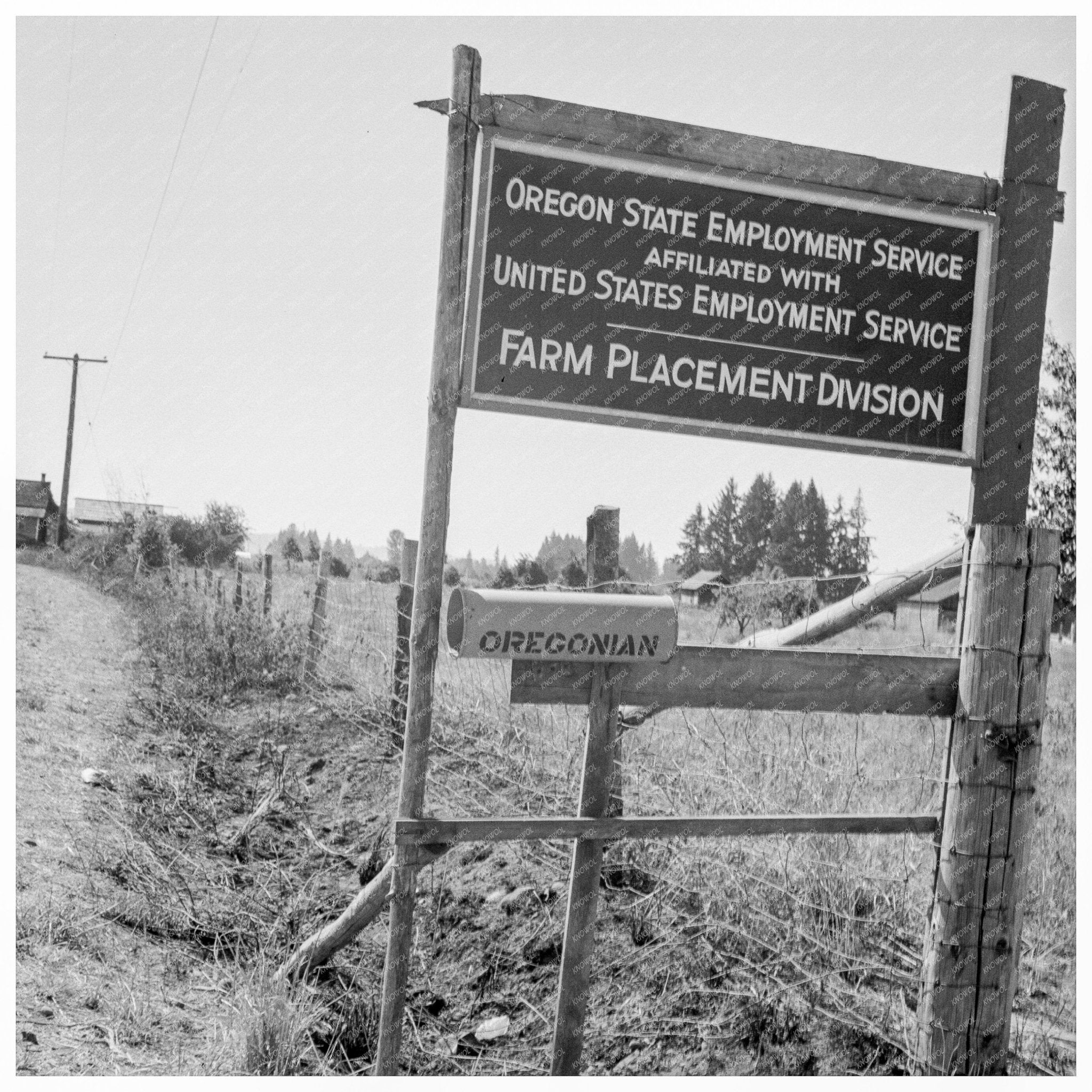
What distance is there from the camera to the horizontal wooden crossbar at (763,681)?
9.44ft

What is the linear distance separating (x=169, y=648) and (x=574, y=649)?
30.6 feet

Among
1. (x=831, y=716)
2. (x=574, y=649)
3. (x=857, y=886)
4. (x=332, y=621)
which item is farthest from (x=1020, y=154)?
(x=332, y=621)

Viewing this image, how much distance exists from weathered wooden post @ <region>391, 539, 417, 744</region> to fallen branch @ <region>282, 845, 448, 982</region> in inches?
140

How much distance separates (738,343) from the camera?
2992 mm

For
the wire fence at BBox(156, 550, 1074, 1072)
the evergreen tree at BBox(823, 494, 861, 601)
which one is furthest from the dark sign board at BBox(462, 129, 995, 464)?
the evergreen tree at BBox(823, 494, 861, 601)

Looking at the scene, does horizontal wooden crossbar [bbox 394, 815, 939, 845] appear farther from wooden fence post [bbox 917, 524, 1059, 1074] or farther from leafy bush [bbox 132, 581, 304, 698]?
leafy bush [bbox 132, 581, 304, 698]

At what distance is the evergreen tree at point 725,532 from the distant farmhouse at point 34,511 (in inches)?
2251

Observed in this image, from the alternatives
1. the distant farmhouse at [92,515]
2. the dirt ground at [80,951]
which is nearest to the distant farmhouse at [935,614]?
the distant farmhouse at [92,515]

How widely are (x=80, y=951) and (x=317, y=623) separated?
223 inches

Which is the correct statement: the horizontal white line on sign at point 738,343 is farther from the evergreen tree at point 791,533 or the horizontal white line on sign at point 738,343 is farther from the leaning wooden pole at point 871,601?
Result: the evergreen tree at point 791,533

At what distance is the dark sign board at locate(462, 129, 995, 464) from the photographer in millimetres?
2836

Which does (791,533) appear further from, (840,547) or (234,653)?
(234,653)

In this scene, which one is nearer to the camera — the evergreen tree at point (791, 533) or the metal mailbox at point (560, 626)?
the metal mailbox at point (560, 626)

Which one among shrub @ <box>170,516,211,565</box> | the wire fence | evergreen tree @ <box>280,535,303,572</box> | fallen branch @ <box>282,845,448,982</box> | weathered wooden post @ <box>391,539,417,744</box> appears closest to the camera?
fallen branch @ <box>282,845,448,982</box>
